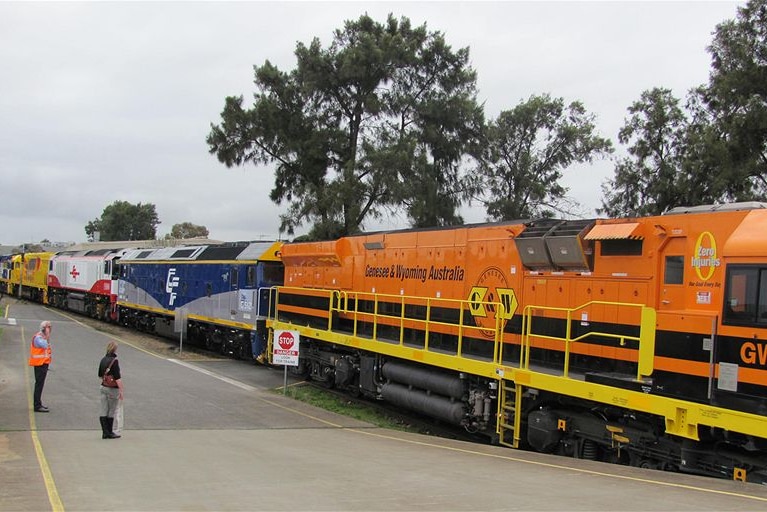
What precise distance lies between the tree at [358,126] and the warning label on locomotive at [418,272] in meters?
17.5

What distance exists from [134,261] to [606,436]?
29.5m

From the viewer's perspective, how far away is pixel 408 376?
44.9 feet

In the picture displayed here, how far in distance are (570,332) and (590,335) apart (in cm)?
47

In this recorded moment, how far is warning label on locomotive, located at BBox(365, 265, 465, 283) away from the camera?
43.9 feet

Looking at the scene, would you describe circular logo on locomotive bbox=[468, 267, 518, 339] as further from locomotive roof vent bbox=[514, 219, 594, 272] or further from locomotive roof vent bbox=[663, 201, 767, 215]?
locomotive roof vent bbox=[663, 201, 767, 215]

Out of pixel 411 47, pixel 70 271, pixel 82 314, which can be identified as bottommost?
pixel 82 314

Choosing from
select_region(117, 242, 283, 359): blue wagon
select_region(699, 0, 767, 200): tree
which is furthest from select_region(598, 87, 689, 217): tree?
select_region(117, 242, 283, 359): blue wagon

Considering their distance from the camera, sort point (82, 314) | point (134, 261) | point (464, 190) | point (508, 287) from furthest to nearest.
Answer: point (82, 314) < point (464, 190) < point (134, 261) < point (508, 287)

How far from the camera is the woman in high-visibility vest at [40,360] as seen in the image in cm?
1235

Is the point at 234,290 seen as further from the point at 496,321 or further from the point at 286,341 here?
the point at 496,321

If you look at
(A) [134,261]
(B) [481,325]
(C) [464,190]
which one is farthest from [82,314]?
(B) [481,325]

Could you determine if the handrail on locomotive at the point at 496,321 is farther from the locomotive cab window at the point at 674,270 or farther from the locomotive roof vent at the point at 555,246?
the locomotive roof vent at the point at 555,246

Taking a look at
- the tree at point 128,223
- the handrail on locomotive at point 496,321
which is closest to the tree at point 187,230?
the tree at point 128,223

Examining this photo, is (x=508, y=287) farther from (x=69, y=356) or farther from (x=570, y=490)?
(x=69, y=356)
